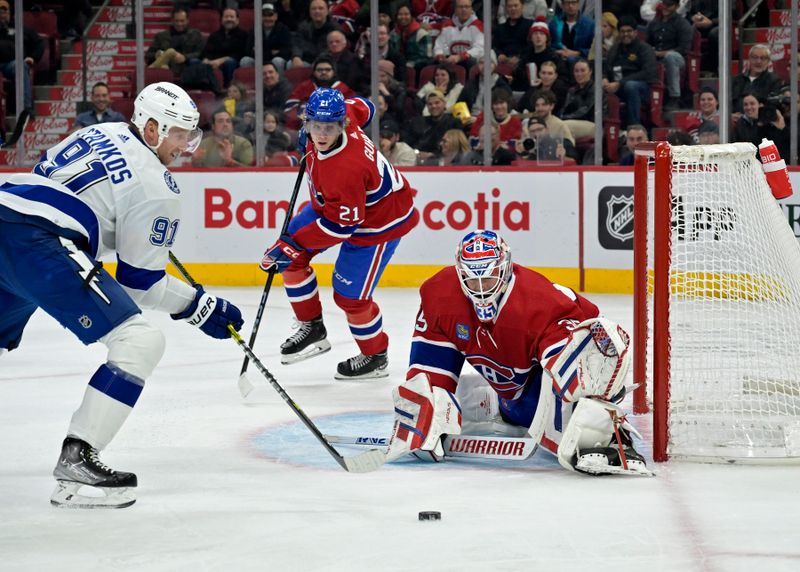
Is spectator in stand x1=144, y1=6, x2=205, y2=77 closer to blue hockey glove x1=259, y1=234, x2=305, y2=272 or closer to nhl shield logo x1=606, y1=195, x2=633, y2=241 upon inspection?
nhl shield logo x1=606, y1=195, x2=633, y2=241

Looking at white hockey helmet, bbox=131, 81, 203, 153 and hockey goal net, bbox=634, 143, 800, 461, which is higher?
white hockey helmet, bbox=131, 81, 203, 153

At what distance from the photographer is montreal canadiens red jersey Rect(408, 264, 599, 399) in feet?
12.9

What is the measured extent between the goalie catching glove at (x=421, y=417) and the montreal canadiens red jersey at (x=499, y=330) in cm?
6

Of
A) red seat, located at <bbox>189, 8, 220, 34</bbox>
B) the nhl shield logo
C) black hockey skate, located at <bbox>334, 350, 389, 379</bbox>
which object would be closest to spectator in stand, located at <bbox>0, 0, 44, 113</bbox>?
red seat, located at <bbox>189, 8, 220, 34</bbox>

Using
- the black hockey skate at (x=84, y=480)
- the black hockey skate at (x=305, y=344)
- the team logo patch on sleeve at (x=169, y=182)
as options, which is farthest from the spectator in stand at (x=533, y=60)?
the black hockey skate at (x=84, y=480)

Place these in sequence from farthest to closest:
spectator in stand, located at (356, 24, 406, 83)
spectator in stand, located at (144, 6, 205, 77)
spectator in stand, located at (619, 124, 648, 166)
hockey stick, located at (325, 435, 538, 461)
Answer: spectator in stand, located at (144, 6, 205, 77) < spectator in stand, located at (356, 24, 406, 83) < spectator in stand, located at (619, 124, 648, 166) < hockey stick, located at (325, 435, 538, 461)

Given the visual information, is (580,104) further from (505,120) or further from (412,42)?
(412,42)

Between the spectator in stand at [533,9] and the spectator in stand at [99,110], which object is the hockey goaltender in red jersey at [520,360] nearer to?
the spectator in stand at [533,9]

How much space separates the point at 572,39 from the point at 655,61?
56 centimetres

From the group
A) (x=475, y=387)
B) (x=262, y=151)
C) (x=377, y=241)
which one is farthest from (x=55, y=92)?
(x=475, y=387)

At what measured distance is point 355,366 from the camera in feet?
18.8

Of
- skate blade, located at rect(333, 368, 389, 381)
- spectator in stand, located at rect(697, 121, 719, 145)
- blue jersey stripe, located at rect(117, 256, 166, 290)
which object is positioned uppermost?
spectator in stand, located at rect(697, 121, 719, 145)

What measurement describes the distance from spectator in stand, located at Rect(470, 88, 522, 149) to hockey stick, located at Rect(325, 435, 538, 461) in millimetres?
4665

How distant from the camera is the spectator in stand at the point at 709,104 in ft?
26.6
